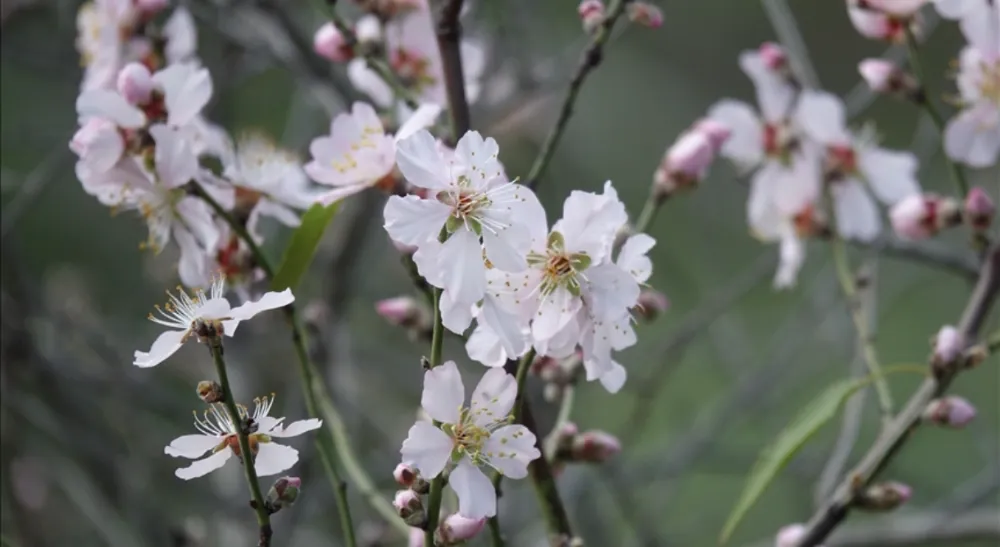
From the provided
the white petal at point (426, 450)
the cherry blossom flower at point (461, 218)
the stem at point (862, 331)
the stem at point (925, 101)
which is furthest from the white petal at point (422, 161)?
the stem at point (925, 101)

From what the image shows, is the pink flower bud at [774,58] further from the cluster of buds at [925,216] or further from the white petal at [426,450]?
the white petal at [426,450]

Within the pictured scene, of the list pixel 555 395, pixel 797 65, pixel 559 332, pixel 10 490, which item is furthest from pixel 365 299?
pixel 559 332

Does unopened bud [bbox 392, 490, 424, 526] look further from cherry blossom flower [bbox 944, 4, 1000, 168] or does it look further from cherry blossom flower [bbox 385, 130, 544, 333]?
cherry blossom flower [bbox 944, 4, 1000, 168]

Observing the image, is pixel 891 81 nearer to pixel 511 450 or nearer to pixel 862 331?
pixel 862 331

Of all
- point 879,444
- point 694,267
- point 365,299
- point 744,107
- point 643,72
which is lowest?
point 879,444

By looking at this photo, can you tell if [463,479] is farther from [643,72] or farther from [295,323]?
[643,72]

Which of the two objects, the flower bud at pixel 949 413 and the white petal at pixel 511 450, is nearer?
the white petal at pixel 511 450

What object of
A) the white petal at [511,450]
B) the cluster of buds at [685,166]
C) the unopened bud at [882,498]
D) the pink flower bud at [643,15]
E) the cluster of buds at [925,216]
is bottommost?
the unopened bud at [882,498]

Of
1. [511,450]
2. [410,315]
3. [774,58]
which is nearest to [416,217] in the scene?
[511,450]
